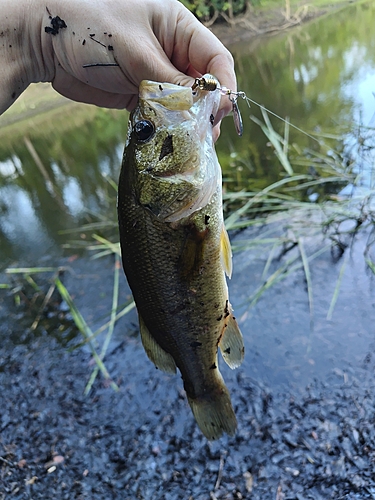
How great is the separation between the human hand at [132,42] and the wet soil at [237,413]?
231 centimetres

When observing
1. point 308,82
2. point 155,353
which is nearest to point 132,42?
point 155,353

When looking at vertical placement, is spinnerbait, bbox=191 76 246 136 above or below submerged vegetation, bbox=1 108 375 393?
above

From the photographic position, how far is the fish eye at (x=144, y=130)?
155 cm

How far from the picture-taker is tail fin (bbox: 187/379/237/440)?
1.88 m

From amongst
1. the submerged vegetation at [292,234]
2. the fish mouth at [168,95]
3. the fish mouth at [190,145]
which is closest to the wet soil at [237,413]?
the submerged vegetation at [292,234]

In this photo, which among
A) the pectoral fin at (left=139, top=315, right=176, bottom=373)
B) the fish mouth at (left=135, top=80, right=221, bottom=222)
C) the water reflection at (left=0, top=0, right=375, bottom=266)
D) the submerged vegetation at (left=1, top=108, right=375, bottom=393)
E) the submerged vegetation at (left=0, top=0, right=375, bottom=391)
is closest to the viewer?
the fish mouth at (left=135, top=80, right=221, bottom=222)

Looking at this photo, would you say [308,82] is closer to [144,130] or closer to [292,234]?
[292,234]

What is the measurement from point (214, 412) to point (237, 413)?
1.37 meters

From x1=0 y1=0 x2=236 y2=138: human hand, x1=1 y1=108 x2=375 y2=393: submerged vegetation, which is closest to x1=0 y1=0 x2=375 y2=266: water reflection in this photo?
x1=1 y1=108 x2=375 y2=393: submerged vegetation

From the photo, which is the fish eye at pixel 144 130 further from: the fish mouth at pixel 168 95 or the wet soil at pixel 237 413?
the wet soil at pixel 237 413

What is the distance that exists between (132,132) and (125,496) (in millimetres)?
2614

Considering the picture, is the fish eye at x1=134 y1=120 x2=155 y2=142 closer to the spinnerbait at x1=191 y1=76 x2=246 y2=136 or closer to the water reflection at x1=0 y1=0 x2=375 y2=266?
the spinnerbait at x1=191 y1=76 x2=246 y2=136

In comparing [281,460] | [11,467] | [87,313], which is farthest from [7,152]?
[281,460]

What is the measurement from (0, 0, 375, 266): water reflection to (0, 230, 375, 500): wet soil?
215cm
